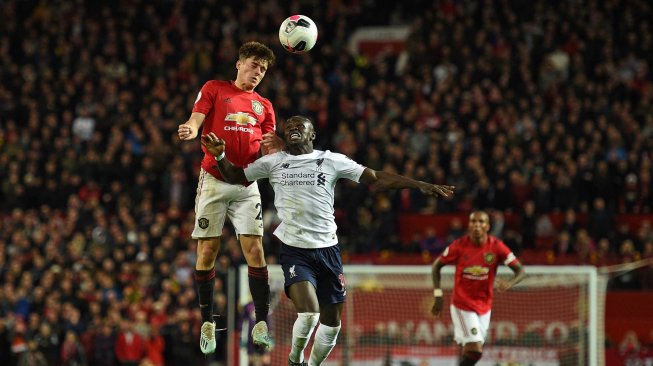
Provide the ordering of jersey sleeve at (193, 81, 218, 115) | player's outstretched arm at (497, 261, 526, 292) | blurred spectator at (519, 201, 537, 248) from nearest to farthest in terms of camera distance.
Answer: jersey sleeve at (193, 81, 218, 115) < player's outstretched arm at (497, 261, 526, 292) < blurred spectator at (519, 201, 537, 248)

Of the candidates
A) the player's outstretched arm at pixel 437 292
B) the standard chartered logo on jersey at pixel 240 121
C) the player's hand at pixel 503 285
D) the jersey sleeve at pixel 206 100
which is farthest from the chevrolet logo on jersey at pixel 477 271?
the jersey sleeve at pixel 206 100

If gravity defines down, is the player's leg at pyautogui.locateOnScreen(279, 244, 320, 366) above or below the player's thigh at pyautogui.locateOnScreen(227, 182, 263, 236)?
below

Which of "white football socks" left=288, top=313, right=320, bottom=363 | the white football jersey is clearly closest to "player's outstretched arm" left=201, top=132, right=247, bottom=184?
the white football jersey

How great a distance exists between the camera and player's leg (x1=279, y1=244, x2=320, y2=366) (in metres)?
10.4

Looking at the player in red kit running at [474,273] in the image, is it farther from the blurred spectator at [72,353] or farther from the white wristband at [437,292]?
the blurred spectator at [72,353]

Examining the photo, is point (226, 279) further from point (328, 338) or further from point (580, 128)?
point (328, 338)

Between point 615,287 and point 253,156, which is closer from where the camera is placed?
point 253,156

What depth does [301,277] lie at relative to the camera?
409 inches

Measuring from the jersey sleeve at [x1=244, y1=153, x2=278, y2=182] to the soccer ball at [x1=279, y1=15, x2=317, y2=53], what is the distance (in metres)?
1.10

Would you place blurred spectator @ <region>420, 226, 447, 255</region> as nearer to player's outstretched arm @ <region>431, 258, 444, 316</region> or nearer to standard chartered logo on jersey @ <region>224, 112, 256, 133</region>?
player's outstretched arm @ <region>431, 258, 444, 316</region>

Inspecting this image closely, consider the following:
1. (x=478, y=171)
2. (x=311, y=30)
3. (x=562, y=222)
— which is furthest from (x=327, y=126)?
(x=311, y=30)

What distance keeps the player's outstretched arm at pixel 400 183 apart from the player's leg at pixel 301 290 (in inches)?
36.0

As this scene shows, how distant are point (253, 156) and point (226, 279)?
10838 millimetres

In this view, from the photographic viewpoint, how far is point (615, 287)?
19.6 m
